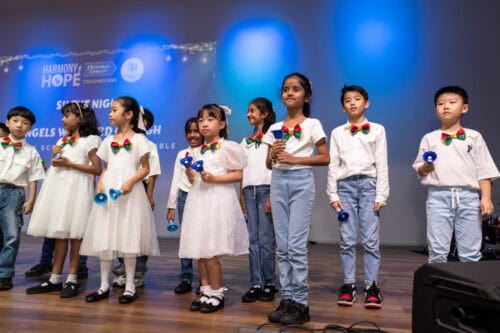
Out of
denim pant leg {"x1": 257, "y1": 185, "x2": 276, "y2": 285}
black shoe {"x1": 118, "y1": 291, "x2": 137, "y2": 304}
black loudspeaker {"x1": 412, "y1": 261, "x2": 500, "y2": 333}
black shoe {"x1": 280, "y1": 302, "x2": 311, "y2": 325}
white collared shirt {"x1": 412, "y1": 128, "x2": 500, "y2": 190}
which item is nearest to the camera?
black loudspeaker {"x1": 412, "y1": 261, "x2": 500, "y2": 333}

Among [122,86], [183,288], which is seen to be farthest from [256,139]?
[122,86]

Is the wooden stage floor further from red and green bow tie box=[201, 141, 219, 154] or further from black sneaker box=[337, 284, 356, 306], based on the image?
red and green bow tie box=[201, 141, 219, 154]

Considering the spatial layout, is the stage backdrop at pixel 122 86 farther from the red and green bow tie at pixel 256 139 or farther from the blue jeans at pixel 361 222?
the blue jeans at pixel 361 222

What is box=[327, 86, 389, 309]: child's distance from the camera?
7.79 ft

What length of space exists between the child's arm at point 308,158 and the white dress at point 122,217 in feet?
3.12

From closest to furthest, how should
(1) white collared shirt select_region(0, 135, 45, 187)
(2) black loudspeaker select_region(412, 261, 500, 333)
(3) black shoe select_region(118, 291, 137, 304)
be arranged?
1. (2) black loudspeaker select_region(412, 261, 500, 333)
2. (3) black shoe select_region(118, 291, 137, 304)
3. (1) white collared shirt select_region(0, 135, 45, 187)

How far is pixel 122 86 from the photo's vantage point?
19.2 feet

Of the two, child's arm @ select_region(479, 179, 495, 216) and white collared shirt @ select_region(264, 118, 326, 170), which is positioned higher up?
white collared shirt @ select_region(264, 118, 326, 170)

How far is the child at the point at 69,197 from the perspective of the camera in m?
2.60

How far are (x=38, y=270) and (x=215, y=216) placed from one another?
1785 mm

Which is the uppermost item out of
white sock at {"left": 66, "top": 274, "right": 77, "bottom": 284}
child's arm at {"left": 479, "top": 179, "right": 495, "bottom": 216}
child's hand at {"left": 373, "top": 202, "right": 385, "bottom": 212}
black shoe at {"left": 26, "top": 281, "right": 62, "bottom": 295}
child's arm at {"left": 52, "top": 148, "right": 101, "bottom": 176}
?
child's arm at {"left": 52, "top": 148, "right": 101, "bottom": 176}

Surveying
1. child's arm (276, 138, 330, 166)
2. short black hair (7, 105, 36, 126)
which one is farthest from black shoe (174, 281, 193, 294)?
short black hair (7, 105, 36, 126)

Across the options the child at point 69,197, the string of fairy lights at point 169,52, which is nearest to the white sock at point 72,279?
the child at point 69,197

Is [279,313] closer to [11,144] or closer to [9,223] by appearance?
[9,223]
